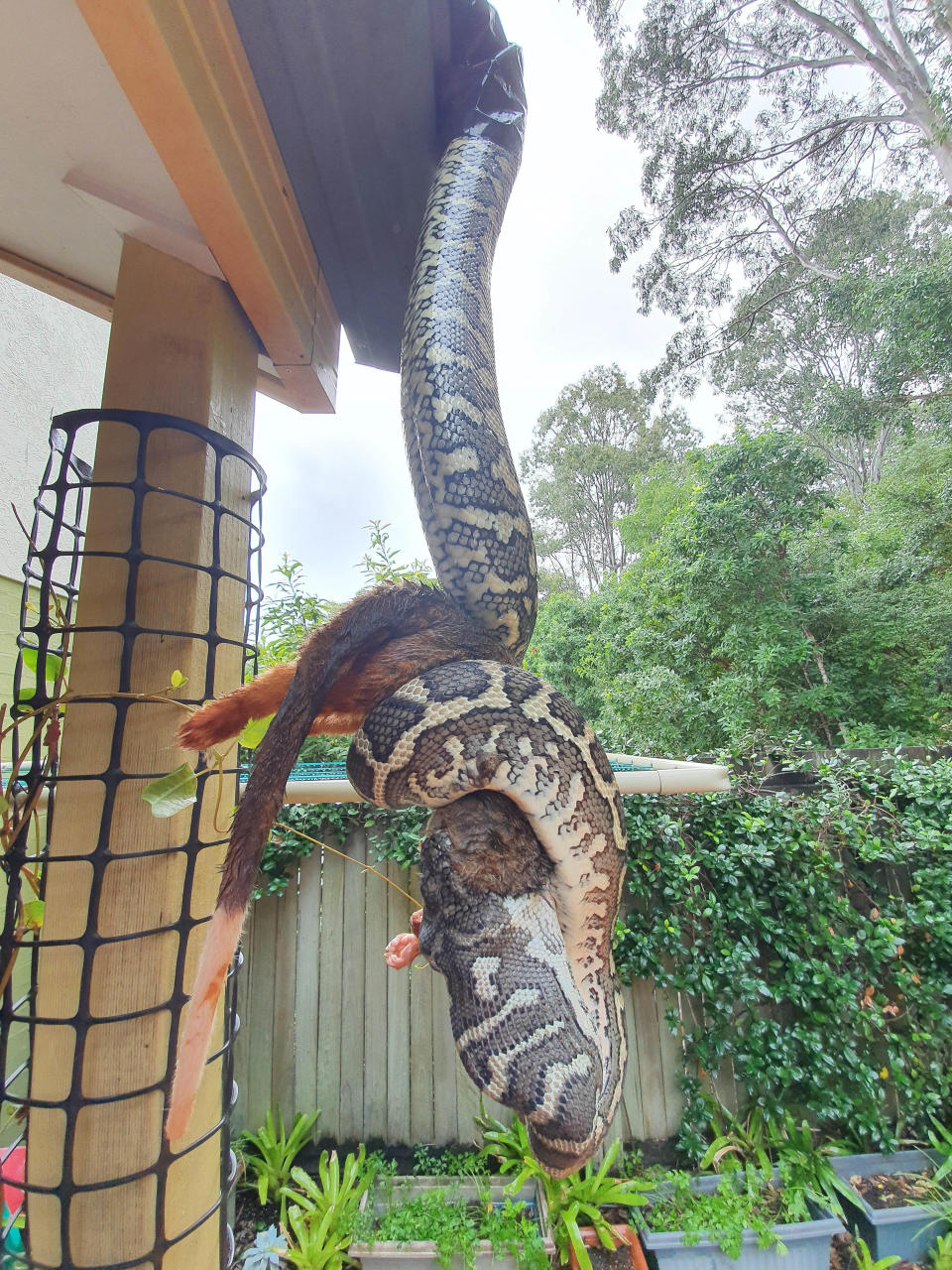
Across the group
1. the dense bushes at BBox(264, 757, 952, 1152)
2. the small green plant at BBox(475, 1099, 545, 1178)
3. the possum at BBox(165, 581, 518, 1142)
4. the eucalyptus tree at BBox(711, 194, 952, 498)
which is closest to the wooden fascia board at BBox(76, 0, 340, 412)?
the possum at BBox(165, 581, 518, 1142)

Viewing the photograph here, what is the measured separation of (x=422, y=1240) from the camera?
2.49 meters

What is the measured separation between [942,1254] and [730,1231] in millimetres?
978

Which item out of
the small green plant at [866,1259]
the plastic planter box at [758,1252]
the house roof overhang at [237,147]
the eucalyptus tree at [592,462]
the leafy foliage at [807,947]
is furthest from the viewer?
the eucalyptus tree at [592,462]

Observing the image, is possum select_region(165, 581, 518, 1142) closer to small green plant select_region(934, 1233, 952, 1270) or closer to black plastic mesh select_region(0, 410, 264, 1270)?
black plastic mesh select_region(0, 410, 264, 1270)

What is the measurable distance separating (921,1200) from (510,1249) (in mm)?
2011

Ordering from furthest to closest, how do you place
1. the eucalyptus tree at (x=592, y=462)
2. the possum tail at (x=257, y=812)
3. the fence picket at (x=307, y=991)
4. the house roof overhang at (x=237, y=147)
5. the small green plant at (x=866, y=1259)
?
the eucalyptus tree at (x=592, y=462), the fence picket at (x=307, y=991), the small green plant at (x=866, y=1259), the house roof overhang at (x=237, y=147), the possum tail at (x=257, y=812)

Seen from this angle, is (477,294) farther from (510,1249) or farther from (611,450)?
(611,450)

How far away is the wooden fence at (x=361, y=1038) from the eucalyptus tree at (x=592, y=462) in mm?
14803

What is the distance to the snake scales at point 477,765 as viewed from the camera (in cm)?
61

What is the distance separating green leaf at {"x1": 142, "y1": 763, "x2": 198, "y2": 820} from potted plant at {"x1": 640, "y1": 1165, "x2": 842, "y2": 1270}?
3219 mm

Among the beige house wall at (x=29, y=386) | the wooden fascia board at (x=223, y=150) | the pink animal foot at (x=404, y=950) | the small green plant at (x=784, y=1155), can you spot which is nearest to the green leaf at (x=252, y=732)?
the pink animal foot at (x=404, y=950)

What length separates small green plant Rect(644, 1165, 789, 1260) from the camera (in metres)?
2.53

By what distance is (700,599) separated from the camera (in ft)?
26.7

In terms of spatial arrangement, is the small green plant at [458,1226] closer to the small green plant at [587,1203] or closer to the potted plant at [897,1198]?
the small green plant at [587,1203]
